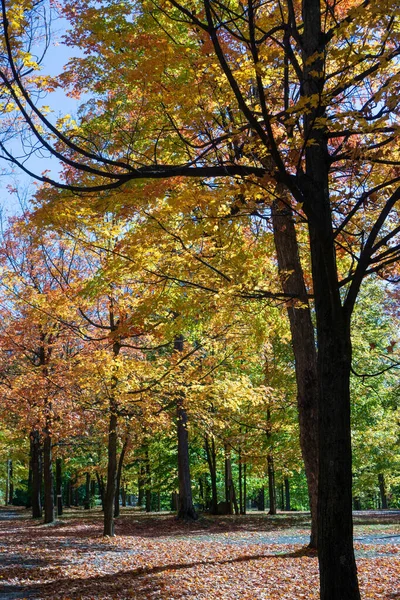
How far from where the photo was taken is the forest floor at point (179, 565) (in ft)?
22.1

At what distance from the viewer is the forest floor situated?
6723mm

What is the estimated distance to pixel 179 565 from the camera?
8.89 metres

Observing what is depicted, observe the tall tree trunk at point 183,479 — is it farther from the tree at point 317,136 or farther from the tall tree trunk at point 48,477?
the tree at point 317,136

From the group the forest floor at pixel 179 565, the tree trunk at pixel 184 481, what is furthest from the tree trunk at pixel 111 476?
the tree trunk at pixel 184 481

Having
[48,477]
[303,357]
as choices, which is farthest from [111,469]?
[303,357]

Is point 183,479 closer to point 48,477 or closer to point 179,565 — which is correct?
point 48,477

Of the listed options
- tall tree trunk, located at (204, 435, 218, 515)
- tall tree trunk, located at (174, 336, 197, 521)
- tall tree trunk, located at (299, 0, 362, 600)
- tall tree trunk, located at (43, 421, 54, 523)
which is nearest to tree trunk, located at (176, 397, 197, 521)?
tall tree trunk, located at (174, 336, 197, 521)

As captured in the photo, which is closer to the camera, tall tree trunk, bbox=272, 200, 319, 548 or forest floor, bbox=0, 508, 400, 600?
forest floor, bbox=0, 508, 400, 600

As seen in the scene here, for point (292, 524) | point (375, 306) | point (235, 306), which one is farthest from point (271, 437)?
point (235, 306)

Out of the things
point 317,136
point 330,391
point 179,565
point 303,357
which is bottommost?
point 179,565

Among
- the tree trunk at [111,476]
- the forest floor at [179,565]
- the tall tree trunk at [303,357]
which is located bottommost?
the forest floor at [179,565]

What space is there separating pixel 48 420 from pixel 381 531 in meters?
9.63

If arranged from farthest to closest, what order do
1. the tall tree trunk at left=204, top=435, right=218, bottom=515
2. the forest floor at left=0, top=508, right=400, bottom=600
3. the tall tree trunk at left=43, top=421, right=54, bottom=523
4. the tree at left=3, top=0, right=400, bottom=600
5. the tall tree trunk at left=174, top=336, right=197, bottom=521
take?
the tall tree trunk at left=204, top=435, right=218, bottom=515 → the tall tree trunk at left=174, top=336, right=197, bottom=521 → the tall tree trunk at left=43, top=421, right=54, bottom=523 → the forest floor at left=0, top=508, right=400, bottom=600 → the tree at left=3, top=0, right=400, bottom=600

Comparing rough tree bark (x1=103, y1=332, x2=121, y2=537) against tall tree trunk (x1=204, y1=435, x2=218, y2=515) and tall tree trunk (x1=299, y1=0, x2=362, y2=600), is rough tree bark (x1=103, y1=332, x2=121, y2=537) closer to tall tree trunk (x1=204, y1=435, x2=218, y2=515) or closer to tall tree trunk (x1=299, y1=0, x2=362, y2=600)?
tall tree trunk (x1=204, y1=435, x2=218, y2=515)
